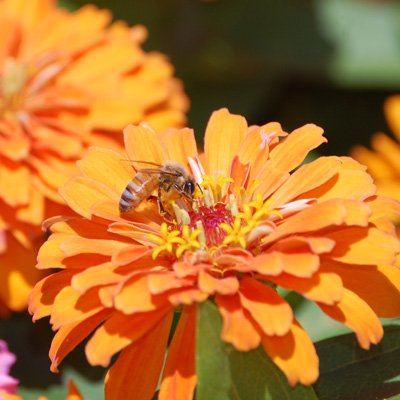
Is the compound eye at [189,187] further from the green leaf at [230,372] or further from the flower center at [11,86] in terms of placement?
the flower center at [11,86]

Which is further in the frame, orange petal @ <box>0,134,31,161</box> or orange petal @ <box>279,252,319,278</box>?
orange petal @ <box>0,134,31,161</box>

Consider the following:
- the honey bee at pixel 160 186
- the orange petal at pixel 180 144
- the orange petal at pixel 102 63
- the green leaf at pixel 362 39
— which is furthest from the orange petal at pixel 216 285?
the green leaf at pixel 362 39

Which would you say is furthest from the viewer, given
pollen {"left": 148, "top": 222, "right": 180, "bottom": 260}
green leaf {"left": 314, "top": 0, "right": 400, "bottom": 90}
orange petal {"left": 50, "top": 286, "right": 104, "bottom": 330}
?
green leaf {"left": 314, "top": 0, "right": 400, "bottom": 90}

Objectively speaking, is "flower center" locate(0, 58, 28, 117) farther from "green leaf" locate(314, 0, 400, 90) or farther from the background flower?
"green leaf" locate(314, 0, 400, 90)

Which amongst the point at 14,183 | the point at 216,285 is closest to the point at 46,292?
the point at 216,285

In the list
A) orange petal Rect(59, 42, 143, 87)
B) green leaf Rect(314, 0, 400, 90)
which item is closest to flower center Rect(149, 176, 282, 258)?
orange petal Rect(59, 42, 143, 87)

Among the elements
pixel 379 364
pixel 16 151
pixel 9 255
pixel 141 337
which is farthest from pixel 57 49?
pixel 379 364
